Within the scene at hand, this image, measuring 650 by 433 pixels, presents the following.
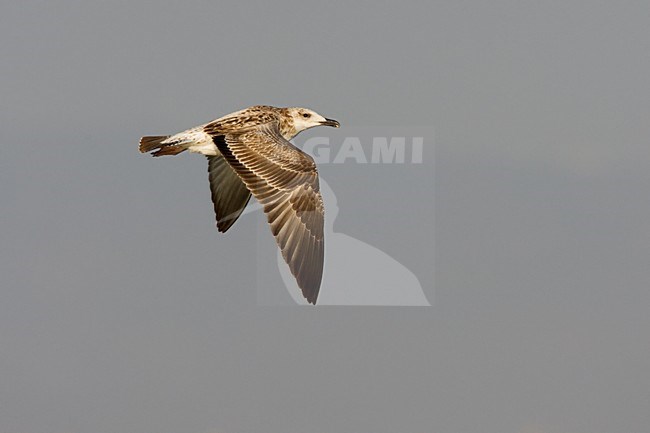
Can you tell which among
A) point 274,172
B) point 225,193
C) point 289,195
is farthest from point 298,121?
point 289,195

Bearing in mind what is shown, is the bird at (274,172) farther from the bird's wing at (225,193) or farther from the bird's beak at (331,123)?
the bird's beak at (331,123)

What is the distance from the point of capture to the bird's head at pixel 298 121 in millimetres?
35125

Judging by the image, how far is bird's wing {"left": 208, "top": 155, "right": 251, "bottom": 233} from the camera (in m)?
34.6

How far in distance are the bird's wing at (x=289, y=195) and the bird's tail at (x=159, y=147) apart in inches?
41.8

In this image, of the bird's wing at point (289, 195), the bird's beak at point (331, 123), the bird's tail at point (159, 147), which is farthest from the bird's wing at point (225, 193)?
the bird's wing at point (289, 195)

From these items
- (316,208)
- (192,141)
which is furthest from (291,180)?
(192,141)

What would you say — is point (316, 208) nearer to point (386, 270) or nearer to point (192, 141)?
point (192, 141)

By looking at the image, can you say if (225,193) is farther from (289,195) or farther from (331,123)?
(289,195)

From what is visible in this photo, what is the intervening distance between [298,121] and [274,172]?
490 cm

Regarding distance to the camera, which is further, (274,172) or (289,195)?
(274,172)

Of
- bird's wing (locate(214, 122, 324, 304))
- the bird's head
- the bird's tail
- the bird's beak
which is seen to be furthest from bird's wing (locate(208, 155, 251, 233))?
bird's wing (locate(214, 122, 324, 304))

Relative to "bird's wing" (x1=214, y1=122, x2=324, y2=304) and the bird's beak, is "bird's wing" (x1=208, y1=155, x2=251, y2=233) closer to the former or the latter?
the bird's beak

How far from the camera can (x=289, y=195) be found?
99.9ft

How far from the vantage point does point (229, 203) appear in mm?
34750
